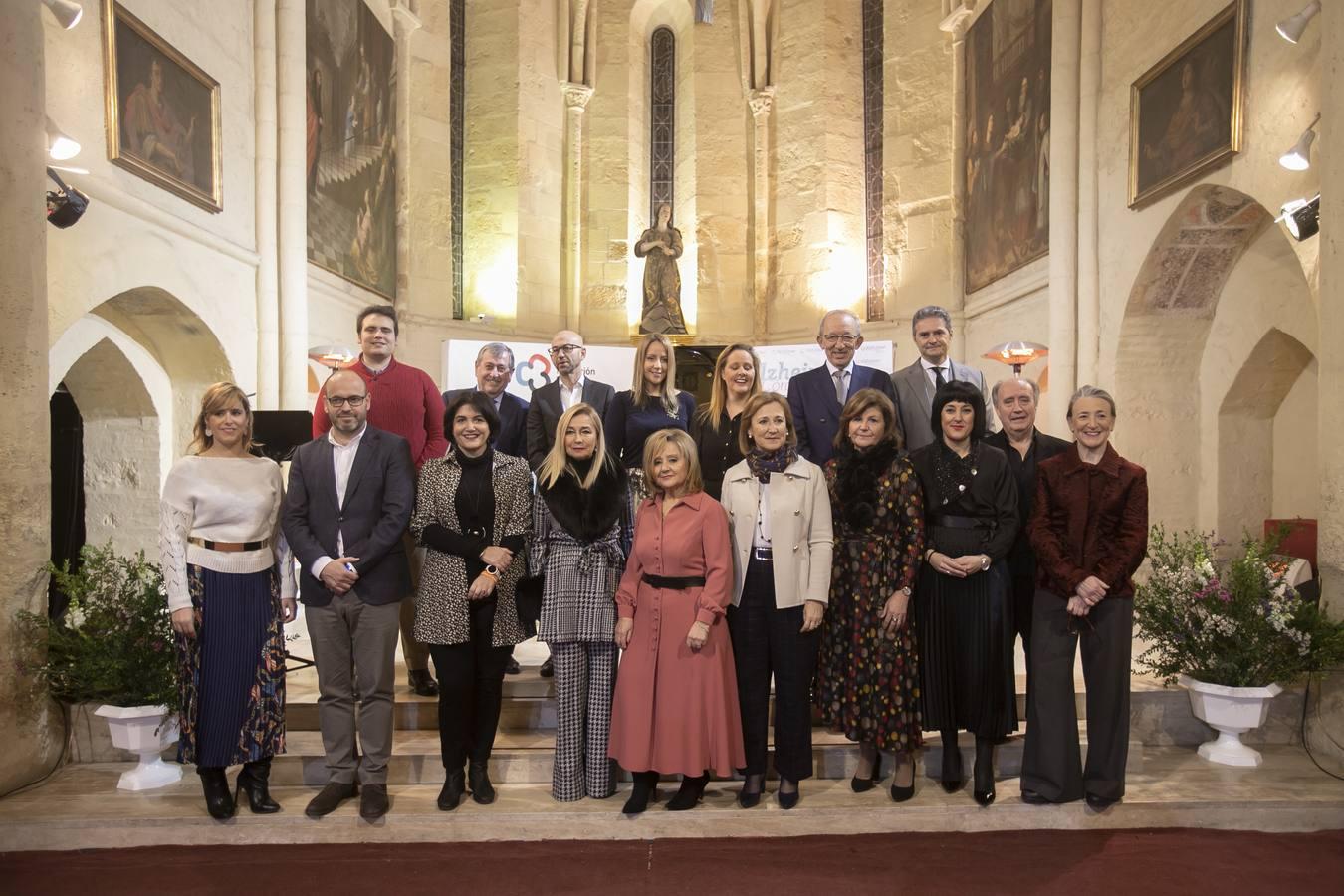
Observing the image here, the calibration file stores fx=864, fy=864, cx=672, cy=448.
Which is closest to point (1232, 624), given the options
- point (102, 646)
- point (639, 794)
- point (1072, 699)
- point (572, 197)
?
point (1072, 699)

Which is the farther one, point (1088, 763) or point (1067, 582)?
point (1088, 763)

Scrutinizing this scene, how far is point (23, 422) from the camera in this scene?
12.3 ft

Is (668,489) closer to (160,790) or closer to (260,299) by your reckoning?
(160,790)

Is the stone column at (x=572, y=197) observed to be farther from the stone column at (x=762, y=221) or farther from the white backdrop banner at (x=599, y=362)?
the white backdrop banner at (x=599, y=362)

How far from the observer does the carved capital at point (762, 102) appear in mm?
13062

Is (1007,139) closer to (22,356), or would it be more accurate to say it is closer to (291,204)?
(291,204)

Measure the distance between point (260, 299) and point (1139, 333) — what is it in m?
7.83

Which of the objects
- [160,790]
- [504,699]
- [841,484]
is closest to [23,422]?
[160,790]

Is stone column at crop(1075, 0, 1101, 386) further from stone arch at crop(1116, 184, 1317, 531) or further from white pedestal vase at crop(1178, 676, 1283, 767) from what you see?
white pedestal vase at crop(1178, 676, 1283, 767)

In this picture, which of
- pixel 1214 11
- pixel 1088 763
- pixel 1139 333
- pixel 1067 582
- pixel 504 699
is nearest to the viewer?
pixel 1067 582

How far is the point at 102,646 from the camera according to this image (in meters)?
3.72

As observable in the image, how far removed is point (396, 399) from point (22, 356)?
5.17 ft

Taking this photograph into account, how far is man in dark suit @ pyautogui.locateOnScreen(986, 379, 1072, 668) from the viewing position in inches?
→ 139

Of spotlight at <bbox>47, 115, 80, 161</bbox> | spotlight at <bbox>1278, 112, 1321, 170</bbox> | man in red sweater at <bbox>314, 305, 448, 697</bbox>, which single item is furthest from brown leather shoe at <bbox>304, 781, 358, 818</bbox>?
spotlight at <bbox>1278, 112, 1321, 170</bbox>
